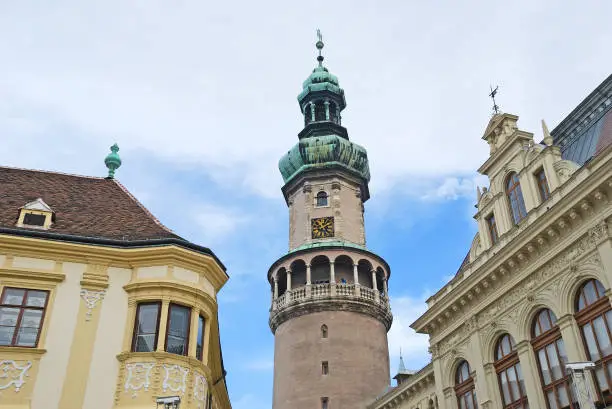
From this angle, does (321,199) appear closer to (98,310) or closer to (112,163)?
(112,163)

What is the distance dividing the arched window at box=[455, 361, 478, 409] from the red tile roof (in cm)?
1367

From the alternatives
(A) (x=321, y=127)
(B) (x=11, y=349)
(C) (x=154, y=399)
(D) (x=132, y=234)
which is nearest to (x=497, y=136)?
→ (D) (x=132, y=234)

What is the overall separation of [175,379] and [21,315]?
462cm

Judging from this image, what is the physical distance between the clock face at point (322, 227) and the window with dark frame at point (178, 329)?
33.5 m

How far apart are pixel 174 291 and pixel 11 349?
14.7ft

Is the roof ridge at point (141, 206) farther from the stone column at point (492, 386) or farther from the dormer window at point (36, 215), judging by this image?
the stone column at point (492, 386)

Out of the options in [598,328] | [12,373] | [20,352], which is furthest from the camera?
[598,328]

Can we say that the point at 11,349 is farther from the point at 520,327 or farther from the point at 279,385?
the point at 279,385

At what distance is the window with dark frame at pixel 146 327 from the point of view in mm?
18359

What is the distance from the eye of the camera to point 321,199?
5481cm

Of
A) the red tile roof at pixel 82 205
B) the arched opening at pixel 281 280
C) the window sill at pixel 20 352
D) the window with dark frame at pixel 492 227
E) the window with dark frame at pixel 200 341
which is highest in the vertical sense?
the arched opening at pixel 281 280

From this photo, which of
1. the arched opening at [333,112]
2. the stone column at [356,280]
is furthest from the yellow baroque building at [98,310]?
the arched opening at [333,112]

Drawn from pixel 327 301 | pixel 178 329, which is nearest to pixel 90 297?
pixel 178 329

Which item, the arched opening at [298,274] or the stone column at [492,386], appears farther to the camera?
the arched opening at [298,274]
